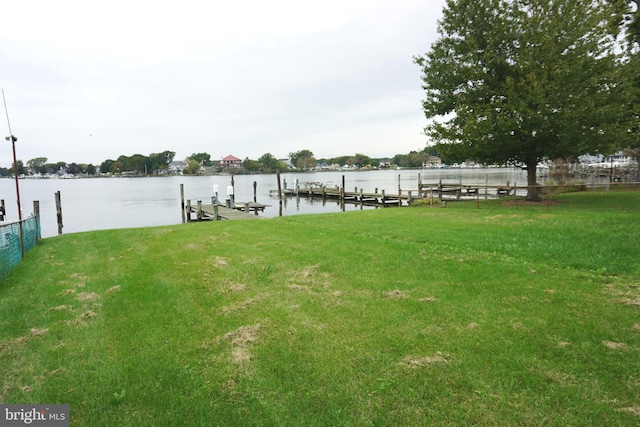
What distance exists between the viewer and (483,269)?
744 centimetres

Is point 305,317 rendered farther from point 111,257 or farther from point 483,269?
point 111,257

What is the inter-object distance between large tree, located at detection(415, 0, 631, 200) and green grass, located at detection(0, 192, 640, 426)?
1079cm

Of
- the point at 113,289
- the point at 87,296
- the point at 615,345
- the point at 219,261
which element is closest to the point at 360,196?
the point at 219,261

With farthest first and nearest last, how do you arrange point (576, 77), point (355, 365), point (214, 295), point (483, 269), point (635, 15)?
1. point (635, 15)
2. point (576, 77)
3. point (483, 269)
4. point (214, 295)
5. point (355, 365)

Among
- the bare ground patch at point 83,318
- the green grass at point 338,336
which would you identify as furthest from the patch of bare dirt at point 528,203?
the bare ground patch at point 83,318

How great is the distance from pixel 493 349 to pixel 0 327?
6.64m

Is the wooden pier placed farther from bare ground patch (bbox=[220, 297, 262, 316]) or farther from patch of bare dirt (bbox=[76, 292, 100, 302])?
patch of bare dirt (bbox=[76, 292, 100, 302])

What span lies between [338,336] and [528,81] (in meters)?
19.0

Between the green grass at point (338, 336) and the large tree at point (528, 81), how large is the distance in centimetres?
1079

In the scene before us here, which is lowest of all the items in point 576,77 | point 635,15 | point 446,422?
point 446,422

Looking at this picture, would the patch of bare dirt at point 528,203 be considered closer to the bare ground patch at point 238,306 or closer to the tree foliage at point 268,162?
the bare ground patch at point 238,306

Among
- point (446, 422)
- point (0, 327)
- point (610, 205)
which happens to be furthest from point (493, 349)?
point (610, 205)

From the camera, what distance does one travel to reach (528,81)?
1880cm

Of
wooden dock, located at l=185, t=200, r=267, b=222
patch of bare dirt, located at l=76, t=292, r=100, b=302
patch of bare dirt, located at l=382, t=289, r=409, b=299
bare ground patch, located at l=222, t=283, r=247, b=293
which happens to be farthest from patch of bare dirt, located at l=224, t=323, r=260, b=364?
wooden dock, located at l=185, t=200, r=267, b=222
